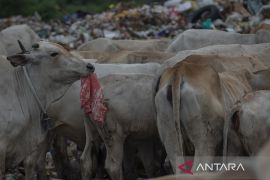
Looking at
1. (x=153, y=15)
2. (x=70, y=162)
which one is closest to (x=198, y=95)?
(x=70, y=162)

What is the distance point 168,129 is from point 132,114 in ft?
3.16

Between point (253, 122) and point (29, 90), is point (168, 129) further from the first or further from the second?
point (29, 90)

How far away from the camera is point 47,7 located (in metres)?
22.3

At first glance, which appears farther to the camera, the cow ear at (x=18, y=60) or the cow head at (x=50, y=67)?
the cow head at (x=50, y=67)

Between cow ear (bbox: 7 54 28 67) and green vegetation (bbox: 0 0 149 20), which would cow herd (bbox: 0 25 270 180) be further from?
green vegetation (bbox: 0 0 149 20)

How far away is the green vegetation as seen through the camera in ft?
71.9

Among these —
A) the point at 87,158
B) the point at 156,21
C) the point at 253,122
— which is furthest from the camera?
the point at 156,21

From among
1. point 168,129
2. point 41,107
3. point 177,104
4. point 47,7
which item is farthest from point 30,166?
point 47,7

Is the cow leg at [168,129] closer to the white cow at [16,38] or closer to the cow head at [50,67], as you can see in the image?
the cow head at [50,67]

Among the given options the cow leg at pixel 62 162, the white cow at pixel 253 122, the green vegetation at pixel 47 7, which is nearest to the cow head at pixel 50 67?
the white cow at pixel 253 122

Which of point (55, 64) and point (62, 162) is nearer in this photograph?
point (55, 64)

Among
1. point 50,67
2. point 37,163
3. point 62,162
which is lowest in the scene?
point 62,162

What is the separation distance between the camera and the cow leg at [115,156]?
7566 mm

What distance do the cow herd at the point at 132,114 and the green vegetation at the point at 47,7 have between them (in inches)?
533
